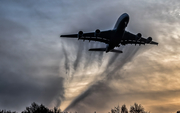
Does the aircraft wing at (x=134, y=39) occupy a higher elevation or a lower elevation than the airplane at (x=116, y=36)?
higher

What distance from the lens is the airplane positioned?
4284 cm

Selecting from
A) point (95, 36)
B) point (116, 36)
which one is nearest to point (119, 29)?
point (116, 36)

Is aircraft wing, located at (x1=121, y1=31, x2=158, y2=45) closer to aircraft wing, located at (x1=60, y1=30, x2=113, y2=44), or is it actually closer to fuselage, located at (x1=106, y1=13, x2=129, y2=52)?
aircraft wing, located at (x1=60, y1=30, x2=113, y2=44)

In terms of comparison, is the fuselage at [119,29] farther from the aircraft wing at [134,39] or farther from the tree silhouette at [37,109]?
the tree silhouette at [37,109]

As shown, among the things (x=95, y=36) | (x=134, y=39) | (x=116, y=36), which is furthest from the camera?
(x=134, y=39)

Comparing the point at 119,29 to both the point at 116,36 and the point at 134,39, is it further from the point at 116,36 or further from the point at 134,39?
the point at 134,39

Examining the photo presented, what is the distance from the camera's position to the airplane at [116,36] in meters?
42.8

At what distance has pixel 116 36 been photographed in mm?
44938

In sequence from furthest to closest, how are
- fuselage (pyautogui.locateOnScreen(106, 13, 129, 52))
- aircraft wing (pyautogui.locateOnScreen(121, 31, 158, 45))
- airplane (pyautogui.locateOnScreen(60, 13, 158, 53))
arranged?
aircraft wing (pyautogui.locateOnScreen(121, 31, 158, 45))
airplane (pyautogui.locateOnScreen(60, 13, 158, 53))
fuselage (pyautogui.locateOnScreen(106, 13, 129, 52))

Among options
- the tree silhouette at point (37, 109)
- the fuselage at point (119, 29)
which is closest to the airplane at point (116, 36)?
the fuselage at point (119, 29)

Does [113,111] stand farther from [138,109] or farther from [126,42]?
[126,42]

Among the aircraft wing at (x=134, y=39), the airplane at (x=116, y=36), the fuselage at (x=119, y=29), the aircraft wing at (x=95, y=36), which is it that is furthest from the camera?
the aircraft wing at (x=134, y=39)

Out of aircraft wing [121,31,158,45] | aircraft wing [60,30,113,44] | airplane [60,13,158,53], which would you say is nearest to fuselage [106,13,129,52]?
airplane [60,13,158,53]

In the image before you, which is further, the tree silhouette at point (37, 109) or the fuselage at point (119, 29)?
the tree silhouette at point (37, 109)
